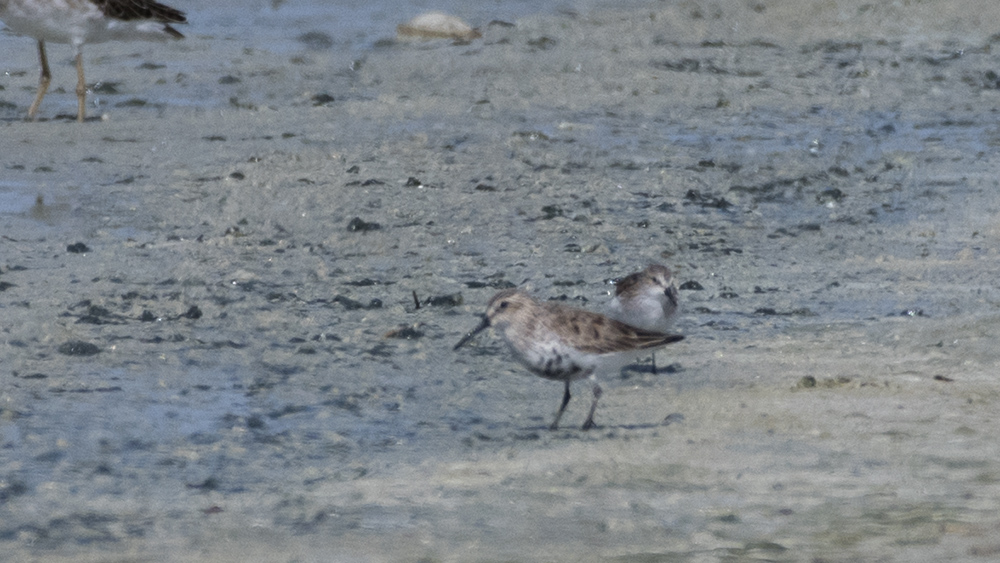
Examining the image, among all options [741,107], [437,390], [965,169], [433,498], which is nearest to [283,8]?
[741,107]

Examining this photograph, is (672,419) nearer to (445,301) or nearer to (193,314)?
(445,301)

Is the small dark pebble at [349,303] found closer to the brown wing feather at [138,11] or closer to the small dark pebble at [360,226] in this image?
the small dark pebble at [360,226]

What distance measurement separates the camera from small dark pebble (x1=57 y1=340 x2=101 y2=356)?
7.20 metres

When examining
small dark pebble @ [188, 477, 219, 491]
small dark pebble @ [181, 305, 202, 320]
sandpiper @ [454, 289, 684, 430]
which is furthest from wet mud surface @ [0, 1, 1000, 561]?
sandpiper @ [454, 289, 684, 430]

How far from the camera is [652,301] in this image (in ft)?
23.3

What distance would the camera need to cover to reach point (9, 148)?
39.0ft

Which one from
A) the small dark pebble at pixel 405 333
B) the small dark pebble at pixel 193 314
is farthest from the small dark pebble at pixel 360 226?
the small dark pebble at pixel 405 333

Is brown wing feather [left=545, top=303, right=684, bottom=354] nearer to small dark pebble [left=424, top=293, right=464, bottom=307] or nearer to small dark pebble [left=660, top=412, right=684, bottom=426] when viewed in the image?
small dark pebble [left=660, top=412, right=684, bottom=426]

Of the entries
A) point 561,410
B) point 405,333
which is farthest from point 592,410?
point 405,333

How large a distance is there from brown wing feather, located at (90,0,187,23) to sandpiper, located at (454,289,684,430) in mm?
8353

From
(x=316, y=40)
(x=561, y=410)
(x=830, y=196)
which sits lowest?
(x=561, y=410)

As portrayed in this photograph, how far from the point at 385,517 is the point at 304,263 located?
12.7 feet

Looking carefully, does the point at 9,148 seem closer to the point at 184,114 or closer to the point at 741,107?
the point at 184,114

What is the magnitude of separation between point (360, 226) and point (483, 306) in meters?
1.76
